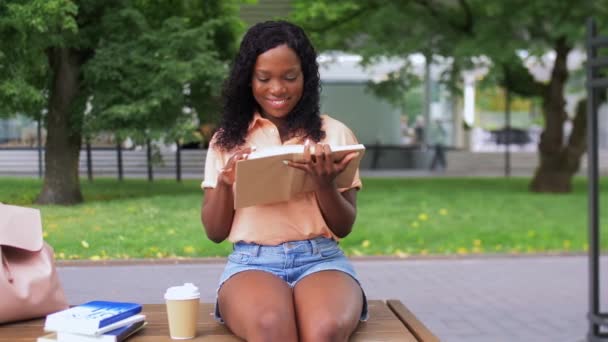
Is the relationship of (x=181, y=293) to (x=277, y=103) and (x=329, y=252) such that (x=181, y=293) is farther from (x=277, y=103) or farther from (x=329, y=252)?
(x=277, y=103)

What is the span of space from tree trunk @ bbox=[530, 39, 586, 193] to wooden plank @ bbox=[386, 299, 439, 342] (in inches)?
470

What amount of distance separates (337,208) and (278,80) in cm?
52

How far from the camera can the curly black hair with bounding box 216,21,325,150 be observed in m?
3.01

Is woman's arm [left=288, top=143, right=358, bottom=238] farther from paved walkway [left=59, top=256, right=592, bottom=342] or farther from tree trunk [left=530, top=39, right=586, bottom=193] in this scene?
tree trunk [left=530, top=39, right=586, bottom=193]

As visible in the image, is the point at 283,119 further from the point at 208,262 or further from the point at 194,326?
the point at 208,262

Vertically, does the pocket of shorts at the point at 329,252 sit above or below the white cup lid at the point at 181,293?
above

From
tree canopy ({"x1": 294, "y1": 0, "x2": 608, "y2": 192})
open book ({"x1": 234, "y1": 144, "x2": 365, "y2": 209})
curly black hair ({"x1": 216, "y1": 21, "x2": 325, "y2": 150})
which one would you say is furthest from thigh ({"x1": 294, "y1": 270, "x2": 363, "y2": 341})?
tree canopy ({"x1": 294, "y1": 0, "x2": 608, "y2": 192})

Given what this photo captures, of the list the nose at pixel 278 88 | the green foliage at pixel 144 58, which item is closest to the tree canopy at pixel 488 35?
the green foliage at pixel 144 58

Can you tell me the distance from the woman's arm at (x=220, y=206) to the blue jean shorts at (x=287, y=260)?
101 mm

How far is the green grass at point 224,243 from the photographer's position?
310 inches

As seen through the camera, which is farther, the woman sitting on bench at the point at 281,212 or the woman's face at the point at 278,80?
the woman's face at the point at 278,80

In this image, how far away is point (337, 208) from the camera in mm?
2904

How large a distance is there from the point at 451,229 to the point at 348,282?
7327 mm

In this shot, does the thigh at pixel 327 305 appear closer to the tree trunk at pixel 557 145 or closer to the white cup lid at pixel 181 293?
the white cup lid at pixel 181 293
